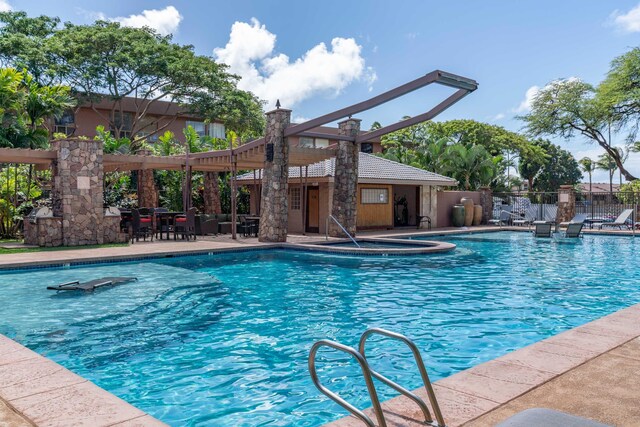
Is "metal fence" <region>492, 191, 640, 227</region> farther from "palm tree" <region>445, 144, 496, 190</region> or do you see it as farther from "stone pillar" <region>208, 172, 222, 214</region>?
"stone pillar" <region>208, 172, 222, 214</region>

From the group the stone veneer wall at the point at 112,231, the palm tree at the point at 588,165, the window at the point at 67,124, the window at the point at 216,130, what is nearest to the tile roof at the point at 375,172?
the stone veneer wall at the point at 112,231

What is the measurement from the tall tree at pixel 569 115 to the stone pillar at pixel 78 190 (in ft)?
112

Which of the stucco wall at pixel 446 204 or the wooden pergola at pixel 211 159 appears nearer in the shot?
the wooden pergola at pixel 211 159

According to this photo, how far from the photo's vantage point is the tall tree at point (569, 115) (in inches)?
1496

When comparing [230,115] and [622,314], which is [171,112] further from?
[622,314]

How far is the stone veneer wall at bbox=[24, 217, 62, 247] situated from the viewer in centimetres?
1571

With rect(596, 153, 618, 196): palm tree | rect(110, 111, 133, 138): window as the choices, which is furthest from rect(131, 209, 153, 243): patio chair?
rect(596, 153, 618, 196): palm tree

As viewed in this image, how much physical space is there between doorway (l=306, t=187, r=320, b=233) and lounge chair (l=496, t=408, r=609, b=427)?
21103 mm

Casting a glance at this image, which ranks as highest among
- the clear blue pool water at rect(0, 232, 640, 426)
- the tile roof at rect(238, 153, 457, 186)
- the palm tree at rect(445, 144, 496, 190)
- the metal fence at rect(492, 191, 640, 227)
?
the palm tree at rect(445, 144, 496, 190)

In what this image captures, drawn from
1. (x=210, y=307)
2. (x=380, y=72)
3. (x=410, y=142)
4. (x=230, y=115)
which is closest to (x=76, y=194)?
(x=210, y=307)

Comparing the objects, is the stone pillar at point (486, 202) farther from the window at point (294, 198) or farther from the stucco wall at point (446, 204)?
the window at point (294, 198)

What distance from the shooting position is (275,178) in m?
17.4

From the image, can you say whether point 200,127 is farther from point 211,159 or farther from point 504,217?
point 504,217

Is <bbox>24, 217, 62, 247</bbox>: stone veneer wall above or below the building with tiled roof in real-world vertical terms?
below
